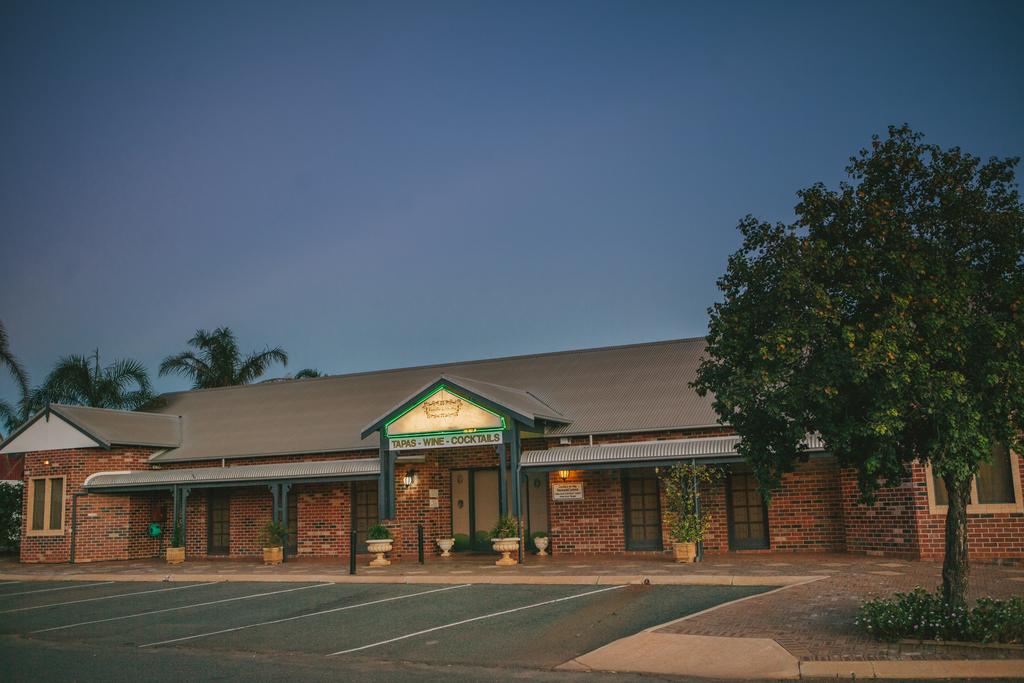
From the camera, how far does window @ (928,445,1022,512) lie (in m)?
17.3

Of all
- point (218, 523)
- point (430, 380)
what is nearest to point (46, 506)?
point (218, 523)

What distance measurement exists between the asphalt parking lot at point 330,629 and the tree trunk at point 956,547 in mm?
3742

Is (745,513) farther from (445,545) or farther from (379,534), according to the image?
(379,534)

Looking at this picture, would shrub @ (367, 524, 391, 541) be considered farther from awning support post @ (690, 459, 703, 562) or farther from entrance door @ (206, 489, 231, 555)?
awning support post @ (690, 459, 703, 562)

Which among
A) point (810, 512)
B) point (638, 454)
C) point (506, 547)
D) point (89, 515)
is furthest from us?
point (89, 515)

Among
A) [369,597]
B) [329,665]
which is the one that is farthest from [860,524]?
[329,665]

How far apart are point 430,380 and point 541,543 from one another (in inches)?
284

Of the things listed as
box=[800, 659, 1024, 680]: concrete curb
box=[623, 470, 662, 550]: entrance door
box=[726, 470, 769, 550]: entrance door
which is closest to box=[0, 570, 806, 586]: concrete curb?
box=[623, 470, 662, 550]: entrance door

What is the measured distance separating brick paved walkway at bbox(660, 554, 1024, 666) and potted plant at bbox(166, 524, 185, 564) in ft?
48.2

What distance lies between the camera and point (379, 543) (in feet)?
69.6

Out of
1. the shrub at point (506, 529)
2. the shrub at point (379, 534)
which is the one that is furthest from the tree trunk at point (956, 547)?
the shrub at point (379, 534)

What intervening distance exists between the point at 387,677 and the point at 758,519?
13653mm

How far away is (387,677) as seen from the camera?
9617 mm

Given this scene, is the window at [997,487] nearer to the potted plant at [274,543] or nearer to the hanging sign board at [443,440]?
the hanging sign board at [443,440]
